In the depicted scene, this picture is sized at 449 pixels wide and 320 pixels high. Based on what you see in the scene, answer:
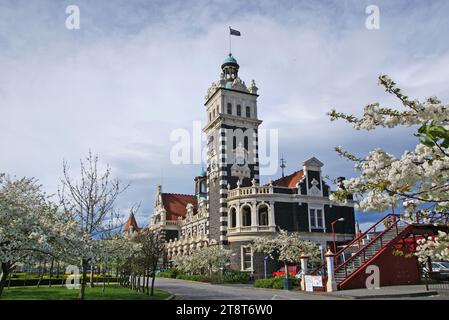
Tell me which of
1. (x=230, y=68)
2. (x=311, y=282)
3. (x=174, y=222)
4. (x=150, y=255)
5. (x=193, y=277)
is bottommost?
(x=193, y=277)

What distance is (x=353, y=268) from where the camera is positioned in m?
26.3

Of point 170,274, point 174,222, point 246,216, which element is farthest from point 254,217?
point 174,222

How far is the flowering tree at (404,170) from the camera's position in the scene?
525 cm

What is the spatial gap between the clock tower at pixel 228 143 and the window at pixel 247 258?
3.06m

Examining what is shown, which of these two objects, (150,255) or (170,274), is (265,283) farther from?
(170,274)

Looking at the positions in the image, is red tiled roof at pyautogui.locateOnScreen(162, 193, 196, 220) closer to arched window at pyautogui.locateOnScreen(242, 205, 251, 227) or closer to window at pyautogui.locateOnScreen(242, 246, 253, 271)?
arched window at pyautogui.locateOnScreen(242, 205, 251, 227)

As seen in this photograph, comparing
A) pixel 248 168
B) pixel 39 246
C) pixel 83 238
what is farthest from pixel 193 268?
pixel 39 246

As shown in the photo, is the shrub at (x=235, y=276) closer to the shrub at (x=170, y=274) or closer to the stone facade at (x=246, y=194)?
the stone facade at (x=246, y=194)

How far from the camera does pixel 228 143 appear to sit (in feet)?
160

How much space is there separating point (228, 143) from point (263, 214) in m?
10.1

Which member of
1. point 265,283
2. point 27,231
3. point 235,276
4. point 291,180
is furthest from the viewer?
point 291,180
